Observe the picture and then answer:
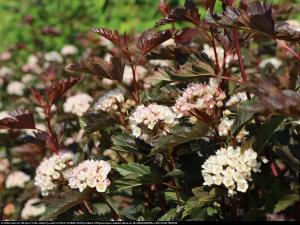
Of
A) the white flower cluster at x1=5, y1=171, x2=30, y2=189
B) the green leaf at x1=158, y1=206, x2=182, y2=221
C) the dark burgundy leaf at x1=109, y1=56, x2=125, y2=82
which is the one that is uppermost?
the dark burgundy leaf at x1=109, y1=56, x2=125, y2=82

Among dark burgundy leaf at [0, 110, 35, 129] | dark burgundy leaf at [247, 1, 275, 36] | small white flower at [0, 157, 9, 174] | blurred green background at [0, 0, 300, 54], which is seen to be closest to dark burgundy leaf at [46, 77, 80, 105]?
dark burgundy leaf at [0, 110, 35, 129]

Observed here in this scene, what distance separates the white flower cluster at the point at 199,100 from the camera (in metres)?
1.33

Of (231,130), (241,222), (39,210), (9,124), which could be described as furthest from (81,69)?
(39,210)

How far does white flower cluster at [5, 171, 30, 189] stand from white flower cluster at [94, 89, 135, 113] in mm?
1007

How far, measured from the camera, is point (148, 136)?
1.40m

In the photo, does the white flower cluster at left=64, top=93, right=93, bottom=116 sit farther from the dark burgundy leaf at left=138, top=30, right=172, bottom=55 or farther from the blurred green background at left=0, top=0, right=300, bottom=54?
the blurred green background at left=0, top=0, right=300, bottom=54

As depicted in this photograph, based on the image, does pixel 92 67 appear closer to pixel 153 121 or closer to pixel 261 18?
pixel 153 121

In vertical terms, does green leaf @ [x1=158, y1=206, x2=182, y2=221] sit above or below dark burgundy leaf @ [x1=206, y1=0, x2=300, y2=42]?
below

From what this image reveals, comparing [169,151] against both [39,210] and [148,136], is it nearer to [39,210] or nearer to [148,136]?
[148,136]

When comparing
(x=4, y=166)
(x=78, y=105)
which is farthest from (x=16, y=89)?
(x=78, y=105)

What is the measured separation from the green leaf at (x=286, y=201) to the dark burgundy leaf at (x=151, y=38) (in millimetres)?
656

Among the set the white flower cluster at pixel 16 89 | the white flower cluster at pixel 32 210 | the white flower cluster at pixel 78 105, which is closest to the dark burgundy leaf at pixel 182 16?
the white flower cluster at pixel 78 105

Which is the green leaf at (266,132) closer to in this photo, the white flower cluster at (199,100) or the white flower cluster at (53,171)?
the white flower cluster at (199,100)

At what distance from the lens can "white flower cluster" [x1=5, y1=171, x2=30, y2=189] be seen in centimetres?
245
